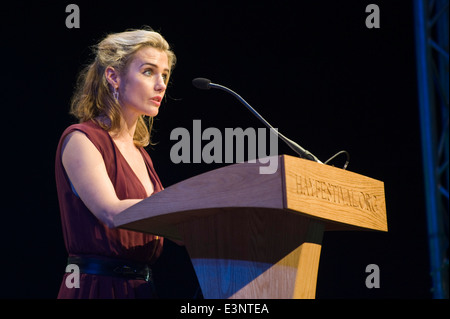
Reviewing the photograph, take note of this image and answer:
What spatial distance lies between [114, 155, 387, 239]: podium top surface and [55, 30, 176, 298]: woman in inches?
5.3

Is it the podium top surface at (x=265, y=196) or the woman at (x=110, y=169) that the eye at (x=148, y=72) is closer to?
the woman at (x=110, y=169)

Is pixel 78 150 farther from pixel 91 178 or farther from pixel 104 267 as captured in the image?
pixel 104 267

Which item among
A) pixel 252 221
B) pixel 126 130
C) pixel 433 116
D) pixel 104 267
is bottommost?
pixel 104 267

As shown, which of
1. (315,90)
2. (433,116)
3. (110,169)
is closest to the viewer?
(110,169)

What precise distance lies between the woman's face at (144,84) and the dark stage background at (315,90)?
1663mm

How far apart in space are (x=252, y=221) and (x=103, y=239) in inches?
21.1

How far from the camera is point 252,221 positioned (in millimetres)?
1464

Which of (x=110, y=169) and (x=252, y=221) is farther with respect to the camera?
(x=110, y=169)

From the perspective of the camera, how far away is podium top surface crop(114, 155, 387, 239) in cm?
129

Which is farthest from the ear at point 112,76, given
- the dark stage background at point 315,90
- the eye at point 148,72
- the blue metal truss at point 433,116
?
the blue metal truss at point 433,116

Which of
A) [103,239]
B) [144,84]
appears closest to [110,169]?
[103,239]

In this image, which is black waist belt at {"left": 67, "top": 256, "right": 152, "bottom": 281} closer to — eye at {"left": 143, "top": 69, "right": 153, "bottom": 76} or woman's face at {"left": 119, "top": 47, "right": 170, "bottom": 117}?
woman's face at {"left": 119, "top": 47, "right": 170, "bottom": 117}

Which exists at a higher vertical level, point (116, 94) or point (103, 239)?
point (116, 94)

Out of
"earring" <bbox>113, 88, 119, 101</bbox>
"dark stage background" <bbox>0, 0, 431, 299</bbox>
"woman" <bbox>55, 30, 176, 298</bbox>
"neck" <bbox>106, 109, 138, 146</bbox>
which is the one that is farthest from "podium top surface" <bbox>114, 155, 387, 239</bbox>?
"dark stage background" <bbox>0, 0, 431, 299</bbox>
